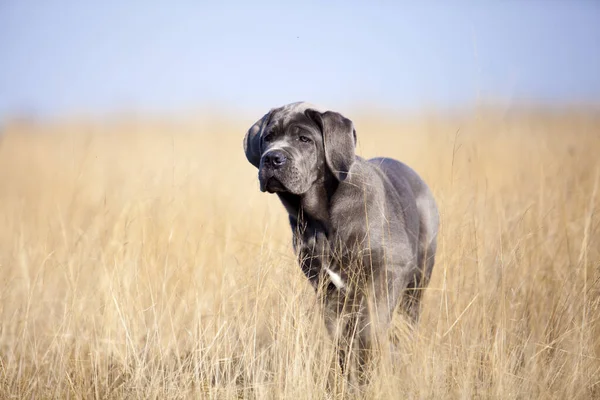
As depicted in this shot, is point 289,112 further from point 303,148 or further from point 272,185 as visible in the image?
point 272,185

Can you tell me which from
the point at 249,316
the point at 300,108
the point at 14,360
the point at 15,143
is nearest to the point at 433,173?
the point at 300,108

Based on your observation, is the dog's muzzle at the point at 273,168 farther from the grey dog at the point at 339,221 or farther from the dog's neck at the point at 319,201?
the dog's neck at the point at 319,201

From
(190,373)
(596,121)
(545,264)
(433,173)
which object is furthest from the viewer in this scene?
(596,121)

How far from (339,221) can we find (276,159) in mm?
529

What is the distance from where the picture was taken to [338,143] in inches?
130

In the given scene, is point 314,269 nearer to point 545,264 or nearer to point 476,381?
point 476,381

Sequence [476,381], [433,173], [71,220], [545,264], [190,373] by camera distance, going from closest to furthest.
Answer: [476,381]
[190,373]
[545,264]
[71,220]
[433,173]

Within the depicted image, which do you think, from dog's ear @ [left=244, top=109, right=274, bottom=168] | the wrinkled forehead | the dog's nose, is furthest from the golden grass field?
the wrinkled forehead

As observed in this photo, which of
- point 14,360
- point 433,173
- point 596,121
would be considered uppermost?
point 596,121

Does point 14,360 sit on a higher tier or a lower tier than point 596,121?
lower

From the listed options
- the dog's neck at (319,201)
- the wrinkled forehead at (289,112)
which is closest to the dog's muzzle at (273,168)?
the dog's neck at (319,201)

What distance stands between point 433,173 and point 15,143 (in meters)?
7.73

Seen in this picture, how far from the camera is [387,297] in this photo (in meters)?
3.20

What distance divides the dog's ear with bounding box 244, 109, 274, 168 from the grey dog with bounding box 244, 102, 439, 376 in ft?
0.18
